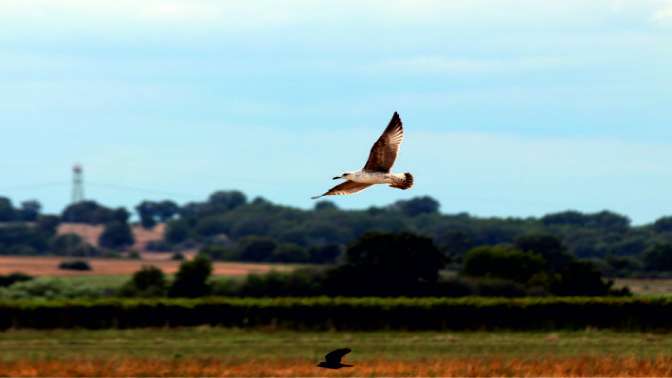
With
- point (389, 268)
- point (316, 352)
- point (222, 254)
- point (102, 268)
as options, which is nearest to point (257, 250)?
point (222, 254)

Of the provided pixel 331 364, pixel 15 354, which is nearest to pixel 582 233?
pixel 15 354

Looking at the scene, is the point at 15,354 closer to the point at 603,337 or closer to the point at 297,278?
the point at 603,337

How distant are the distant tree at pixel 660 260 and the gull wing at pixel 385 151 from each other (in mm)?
77927

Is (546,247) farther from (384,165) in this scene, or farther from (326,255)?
(384,165)

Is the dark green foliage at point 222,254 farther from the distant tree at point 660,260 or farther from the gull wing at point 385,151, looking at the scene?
the gull wing at point 385,151

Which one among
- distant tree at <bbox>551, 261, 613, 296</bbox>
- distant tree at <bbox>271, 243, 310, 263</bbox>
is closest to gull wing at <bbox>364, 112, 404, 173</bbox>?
distant tree at <bbox>551, 261, 613, 296</bbox>

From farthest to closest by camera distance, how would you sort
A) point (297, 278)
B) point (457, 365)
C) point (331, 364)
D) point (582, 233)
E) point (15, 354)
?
point (582, 233), point (297, 278), point (15, 354), point (457, 365), point (331, 364)

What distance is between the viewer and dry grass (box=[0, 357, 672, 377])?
3284 cm

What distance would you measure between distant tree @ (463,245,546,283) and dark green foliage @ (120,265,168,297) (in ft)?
53.8

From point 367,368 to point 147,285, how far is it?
52338mm

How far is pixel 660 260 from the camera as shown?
101 meters

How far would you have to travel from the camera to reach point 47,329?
→ 5362cm

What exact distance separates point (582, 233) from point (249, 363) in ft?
448

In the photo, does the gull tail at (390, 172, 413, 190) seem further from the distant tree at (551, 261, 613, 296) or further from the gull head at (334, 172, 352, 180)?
the distant tree at (551, 261, 613, 296)
